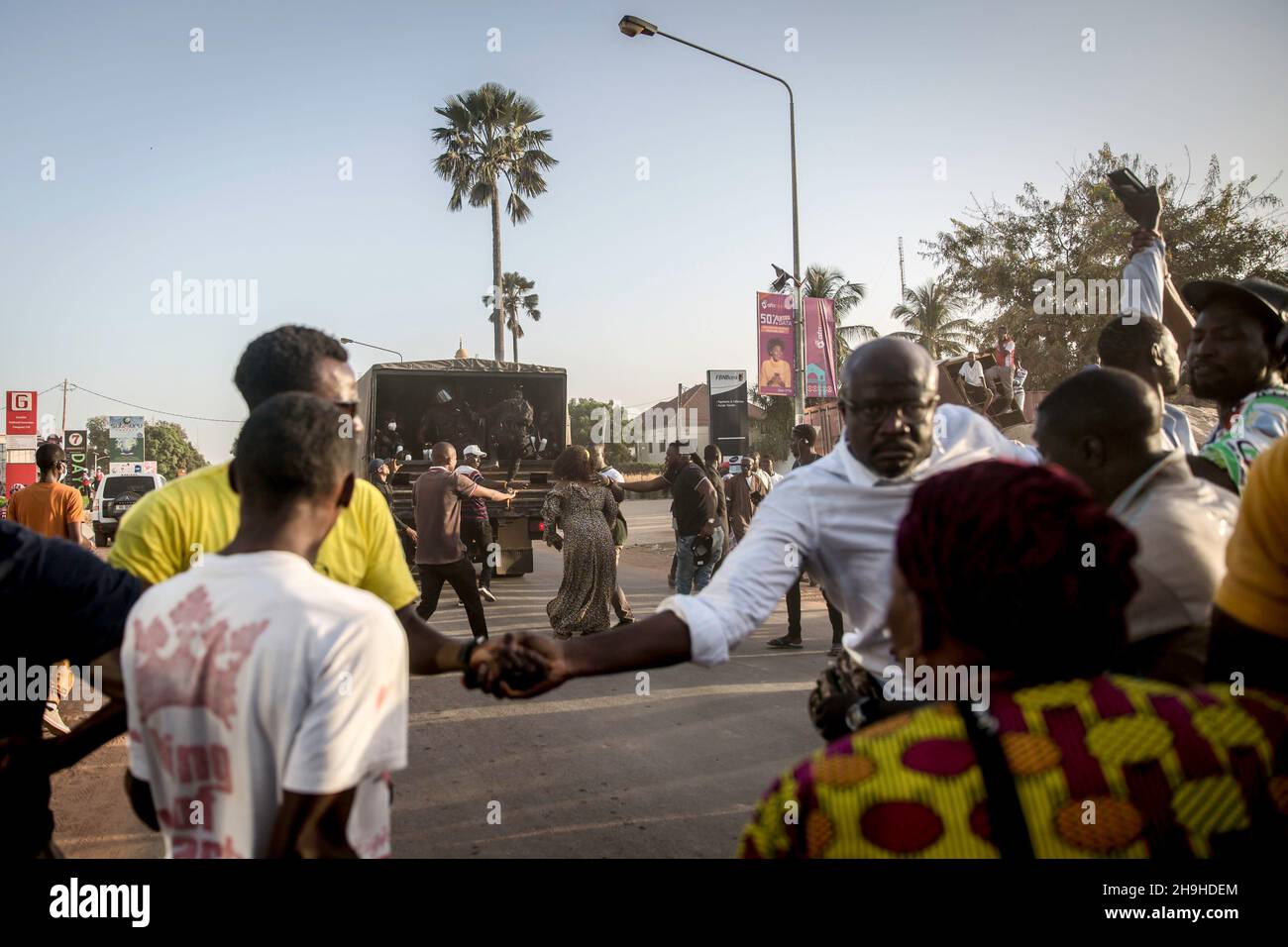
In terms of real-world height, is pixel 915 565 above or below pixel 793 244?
below

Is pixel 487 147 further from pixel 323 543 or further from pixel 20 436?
pixel 323 543

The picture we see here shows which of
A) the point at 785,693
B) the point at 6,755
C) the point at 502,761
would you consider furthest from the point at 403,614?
the point at 785,693

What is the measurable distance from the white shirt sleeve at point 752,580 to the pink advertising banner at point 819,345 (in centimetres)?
1714

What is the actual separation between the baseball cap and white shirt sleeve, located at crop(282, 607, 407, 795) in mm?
2853

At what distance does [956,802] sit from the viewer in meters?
1.27

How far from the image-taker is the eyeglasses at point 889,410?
8.20ft

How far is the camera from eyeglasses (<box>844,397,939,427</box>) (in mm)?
2500

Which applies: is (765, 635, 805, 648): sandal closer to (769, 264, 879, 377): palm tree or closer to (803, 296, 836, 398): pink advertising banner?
(803, 296, 836, 398): pink advertising banner

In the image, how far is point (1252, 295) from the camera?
3.13m

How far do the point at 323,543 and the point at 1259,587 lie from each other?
77.6 inches

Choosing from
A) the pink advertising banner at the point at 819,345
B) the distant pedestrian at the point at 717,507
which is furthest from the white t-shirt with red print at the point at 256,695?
the pink advertising banner at the point at 819,345

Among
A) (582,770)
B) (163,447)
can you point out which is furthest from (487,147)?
(163,447)
